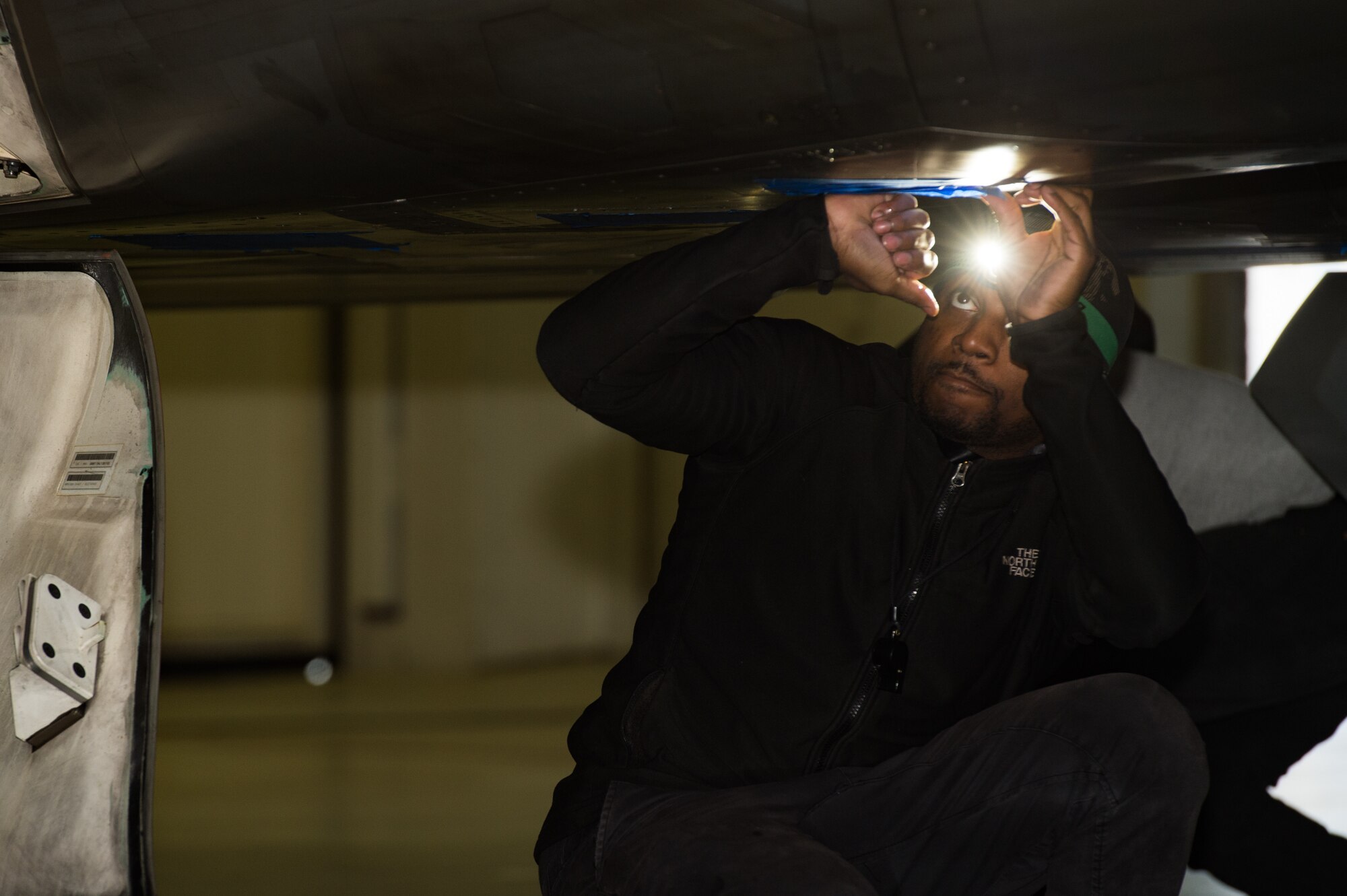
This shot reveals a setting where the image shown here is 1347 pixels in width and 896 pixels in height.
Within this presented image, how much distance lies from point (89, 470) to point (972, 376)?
942 millimetres

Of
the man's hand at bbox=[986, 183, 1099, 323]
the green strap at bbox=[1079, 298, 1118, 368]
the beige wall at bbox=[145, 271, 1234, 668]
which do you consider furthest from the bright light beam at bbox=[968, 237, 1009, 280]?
the beige wall at bbox=[145, 271, 1234, 668]

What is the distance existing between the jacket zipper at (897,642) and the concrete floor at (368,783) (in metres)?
0.92

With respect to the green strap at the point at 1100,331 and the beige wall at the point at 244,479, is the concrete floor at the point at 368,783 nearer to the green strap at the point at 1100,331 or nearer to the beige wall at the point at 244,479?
the beige wall at the point at 244,479

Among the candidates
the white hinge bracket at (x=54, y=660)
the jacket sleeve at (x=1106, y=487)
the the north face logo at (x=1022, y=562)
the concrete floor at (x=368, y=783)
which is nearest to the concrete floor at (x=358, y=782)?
the concrete floor at (x=368, y=783)

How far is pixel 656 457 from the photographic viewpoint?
5246 mm

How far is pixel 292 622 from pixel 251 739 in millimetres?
1207

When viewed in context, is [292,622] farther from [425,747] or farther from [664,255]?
[664,255]

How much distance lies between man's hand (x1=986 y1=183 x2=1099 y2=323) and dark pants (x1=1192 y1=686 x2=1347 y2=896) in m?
1.44

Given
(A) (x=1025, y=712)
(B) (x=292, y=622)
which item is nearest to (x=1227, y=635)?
(A) (x=1025, y=712)

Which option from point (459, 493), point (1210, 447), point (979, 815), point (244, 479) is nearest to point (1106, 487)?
point (979, 815)

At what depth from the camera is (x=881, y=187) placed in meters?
1.20

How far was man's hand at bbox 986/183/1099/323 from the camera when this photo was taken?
121 centimetres

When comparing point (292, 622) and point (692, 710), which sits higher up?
point (692, 710)

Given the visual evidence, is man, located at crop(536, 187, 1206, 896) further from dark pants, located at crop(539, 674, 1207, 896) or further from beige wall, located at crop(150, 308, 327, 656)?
beige wall, located at crop(150, 308, 327, 656)
